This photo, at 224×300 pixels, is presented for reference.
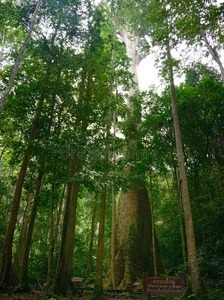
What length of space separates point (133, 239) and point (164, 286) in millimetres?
4746

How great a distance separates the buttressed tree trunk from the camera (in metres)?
9.11

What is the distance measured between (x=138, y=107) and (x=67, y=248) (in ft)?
24.2

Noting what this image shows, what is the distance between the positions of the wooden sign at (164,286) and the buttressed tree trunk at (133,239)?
12.3 feet

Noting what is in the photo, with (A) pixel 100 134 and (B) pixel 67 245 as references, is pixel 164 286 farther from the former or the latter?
(A) pixel 100 134

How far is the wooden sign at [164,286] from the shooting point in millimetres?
5113

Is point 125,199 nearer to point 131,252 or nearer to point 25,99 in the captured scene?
point 131,252

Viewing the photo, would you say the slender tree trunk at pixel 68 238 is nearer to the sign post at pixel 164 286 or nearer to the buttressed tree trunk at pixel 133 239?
the buttressed tree trunk at pixel 133 239

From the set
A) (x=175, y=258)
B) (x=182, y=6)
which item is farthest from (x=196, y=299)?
(x=182, y=6)

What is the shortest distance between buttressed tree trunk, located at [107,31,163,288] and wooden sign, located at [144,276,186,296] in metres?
3.74

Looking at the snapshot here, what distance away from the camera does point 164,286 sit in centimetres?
520

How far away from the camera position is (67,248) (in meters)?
6.91

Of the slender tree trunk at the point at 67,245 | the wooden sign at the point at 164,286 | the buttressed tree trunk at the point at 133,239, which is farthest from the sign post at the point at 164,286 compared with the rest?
the buttressed tree trunk at the point at 133,239

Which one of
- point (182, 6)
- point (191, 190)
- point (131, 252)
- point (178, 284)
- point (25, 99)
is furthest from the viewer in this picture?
point (191, 190)

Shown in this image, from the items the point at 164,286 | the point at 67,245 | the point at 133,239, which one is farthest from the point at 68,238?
the point at 133,239
